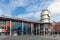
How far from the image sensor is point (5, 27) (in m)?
57.5

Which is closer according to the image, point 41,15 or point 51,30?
point 51,30

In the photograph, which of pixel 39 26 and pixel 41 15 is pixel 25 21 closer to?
pixel 39 26

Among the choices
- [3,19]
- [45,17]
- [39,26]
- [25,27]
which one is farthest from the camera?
[45,17]

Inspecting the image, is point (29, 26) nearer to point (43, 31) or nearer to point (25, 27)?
point (25, 27)

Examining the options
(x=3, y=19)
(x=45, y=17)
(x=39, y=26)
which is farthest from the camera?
(x=45, y=17)

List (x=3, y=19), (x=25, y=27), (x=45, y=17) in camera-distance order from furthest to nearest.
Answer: (x=45, y=17) < (x=25, y=27) < (x=3, y=19)

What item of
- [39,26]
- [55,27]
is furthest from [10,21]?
[55,27]

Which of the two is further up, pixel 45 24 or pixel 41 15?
pixel 41 15

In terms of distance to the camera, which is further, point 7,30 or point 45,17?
point 45,17

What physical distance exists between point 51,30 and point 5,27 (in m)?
28.6

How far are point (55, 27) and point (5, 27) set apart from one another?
36888mm

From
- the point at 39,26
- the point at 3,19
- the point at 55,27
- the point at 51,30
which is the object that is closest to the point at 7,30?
the point at 3,19

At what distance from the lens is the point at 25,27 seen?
61188mm

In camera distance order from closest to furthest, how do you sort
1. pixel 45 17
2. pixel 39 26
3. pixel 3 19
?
pixel 3 19, pixel 39 26, pixel 45 17
